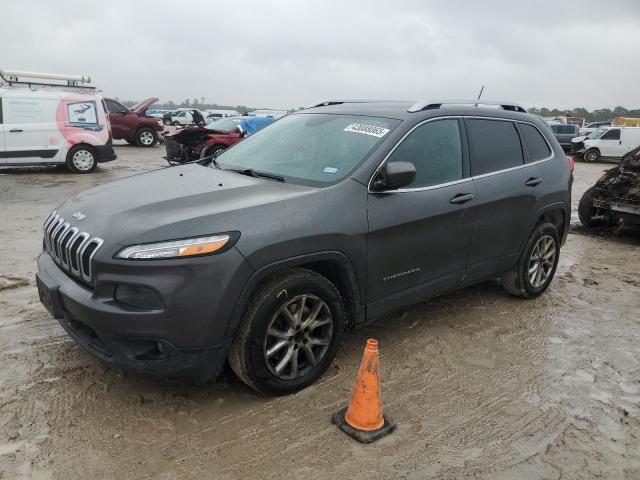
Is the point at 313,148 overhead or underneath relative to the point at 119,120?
overhead

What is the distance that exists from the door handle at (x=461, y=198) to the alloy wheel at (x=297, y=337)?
132 cm

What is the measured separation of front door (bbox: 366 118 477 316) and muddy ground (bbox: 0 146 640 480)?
0.54 metres

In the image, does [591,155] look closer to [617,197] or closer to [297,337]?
[617,197]

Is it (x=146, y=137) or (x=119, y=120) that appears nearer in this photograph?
(x=119, y=120)

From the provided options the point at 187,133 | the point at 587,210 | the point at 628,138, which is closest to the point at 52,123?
the point at 187,133

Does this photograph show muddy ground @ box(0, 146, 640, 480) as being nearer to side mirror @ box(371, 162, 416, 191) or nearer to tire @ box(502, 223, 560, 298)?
tire @ box(502, 223, 560, 298)

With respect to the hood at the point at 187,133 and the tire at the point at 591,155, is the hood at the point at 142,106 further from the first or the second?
the tire at the point at 591,155

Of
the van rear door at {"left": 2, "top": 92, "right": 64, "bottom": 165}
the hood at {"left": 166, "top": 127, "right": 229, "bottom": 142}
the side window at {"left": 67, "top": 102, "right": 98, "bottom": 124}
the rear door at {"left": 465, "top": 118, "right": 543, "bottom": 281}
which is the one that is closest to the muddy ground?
the rear door at {"left": 465, "top": 118, "right": 543, "bottom": 281}

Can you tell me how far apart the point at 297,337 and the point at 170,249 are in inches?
37.1

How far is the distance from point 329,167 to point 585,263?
4559mm

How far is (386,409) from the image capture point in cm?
309

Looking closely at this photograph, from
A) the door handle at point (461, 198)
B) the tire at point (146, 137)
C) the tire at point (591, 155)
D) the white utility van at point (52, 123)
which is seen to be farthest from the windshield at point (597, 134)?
the door handle at point (461, 198)

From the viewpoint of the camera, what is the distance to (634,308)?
498 centimetres

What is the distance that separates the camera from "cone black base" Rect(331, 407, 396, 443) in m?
2.77
